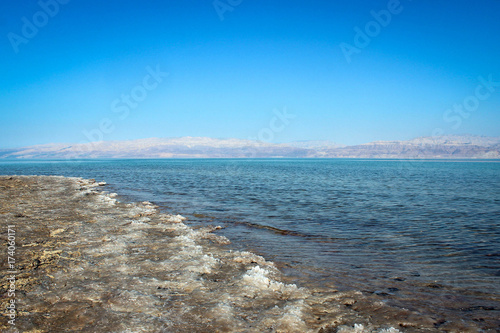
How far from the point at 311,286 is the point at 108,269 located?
4792 millimetres

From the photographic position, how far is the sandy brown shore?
190 inches

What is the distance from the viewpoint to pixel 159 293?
5934 millimetres

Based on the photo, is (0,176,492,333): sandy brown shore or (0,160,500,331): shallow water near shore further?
(0,160,500,331): shallow water near shore

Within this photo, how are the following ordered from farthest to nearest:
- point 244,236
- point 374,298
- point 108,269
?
point 244,236 → point 108,269 → point 374,298

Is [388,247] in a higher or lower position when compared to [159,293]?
lower

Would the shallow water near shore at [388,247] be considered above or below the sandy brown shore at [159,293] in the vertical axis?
below

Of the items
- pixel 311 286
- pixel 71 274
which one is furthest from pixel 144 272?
pixel 311 286

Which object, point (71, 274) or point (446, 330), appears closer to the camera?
point (446, 330)

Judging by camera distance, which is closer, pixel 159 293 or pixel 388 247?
pixel 159 293

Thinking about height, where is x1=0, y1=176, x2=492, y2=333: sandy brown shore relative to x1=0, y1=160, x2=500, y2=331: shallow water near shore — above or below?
above

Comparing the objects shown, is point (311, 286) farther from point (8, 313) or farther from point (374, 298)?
point (8, 313)

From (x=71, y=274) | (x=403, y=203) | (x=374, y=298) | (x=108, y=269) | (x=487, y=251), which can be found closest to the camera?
(x=374, y=298)

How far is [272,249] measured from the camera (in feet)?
33.0

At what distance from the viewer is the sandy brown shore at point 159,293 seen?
482cm
